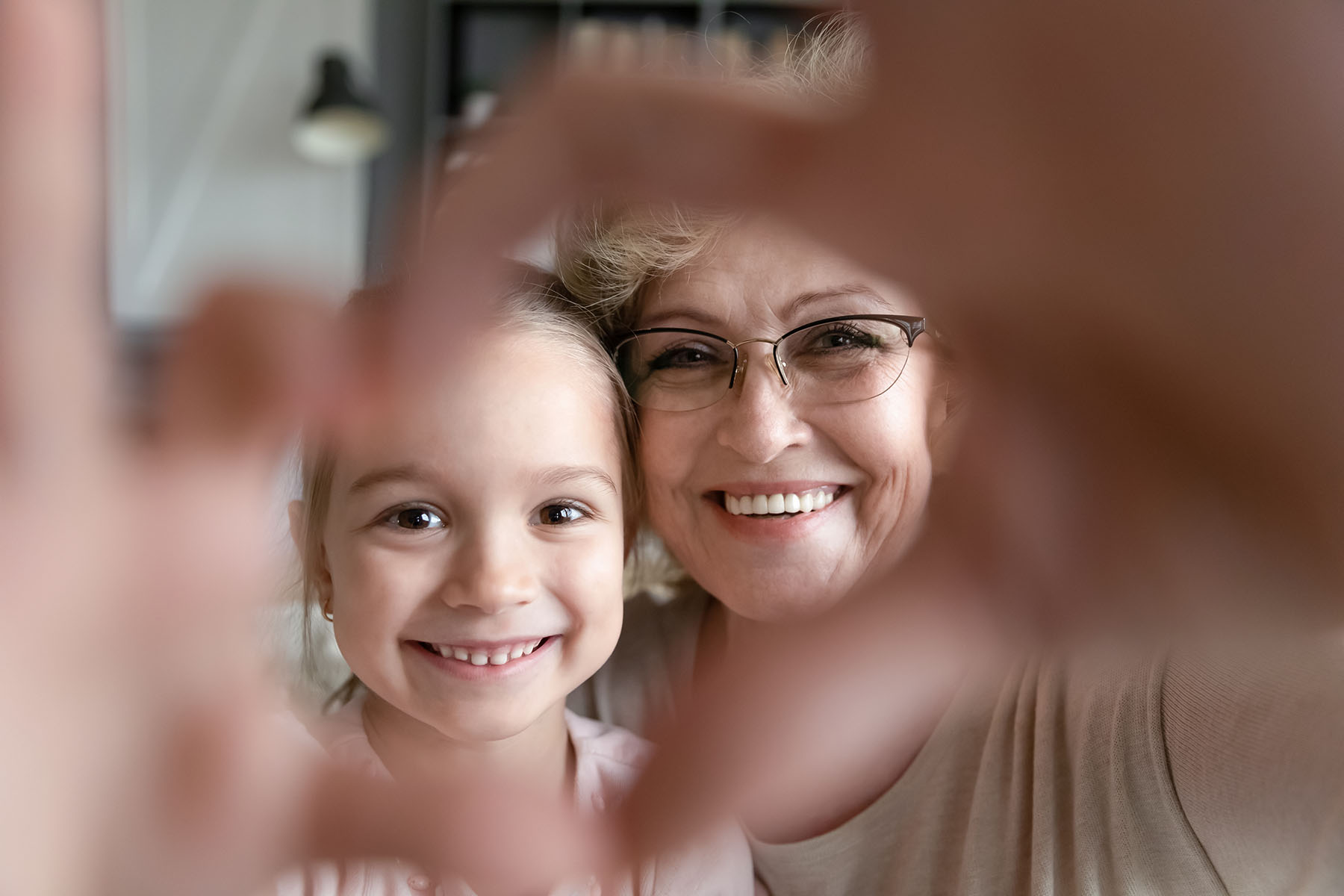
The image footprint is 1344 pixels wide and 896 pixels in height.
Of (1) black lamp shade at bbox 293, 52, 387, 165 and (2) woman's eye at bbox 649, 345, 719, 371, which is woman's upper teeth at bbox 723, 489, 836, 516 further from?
(1) black lamp shade at bbox 293, 52, 387, 165

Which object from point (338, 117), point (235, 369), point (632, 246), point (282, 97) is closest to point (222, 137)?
point (282, 97)

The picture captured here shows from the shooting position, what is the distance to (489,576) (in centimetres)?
44

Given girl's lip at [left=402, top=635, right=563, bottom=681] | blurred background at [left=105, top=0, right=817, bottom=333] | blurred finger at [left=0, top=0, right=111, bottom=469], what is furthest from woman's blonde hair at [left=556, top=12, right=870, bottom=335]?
blurred background at [left=105, top=0, right=817, bottom=333]

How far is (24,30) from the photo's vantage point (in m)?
0.22

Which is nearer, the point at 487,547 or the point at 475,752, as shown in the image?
the point at 487,547

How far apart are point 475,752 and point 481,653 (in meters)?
0.09

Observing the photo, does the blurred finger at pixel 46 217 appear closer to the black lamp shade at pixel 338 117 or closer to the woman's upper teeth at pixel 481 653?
the woman's upper teeth at pixel 481 653

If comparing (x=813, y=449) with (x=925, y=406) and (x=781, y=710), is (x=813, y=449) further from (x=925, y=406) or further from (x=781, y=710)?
(x=781, y=710)

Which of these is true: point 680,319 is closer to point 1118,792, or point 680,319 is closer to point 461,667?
point 461,667

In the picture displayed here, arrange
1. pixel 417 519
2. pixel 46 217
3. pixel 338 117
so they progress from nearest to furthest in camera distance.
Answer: pixel 46 217, pixel 417 519, pixel 338 117

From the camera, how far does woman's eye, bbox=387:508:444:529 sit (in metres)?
0.47

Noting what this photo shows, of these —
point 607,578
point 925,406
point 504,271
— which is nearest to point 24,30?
point 504,271

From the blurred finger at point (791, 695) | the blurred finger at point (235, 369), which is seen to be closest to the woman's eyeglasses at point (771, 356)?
the blurred finger at point (791, 695)

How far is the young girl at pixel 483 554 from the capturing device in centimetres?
45
